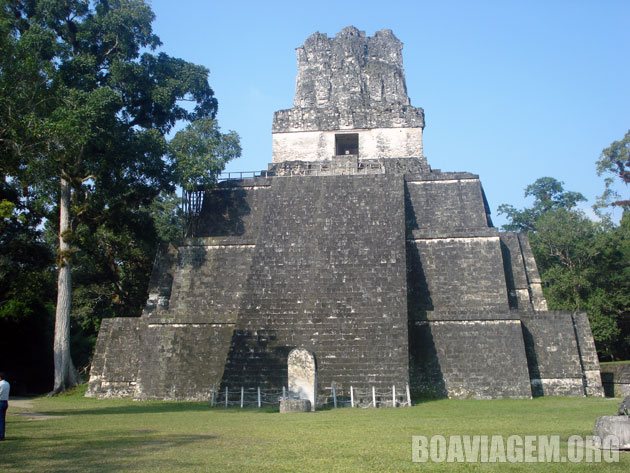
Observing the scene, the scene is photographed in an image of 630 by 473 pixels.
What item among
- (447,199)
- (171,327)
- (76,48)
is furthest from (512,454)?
(76,48)

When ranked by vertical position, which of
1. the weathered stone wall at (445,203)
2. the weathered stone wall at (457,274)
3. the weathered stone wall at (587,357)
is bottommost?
the weathered stone wall at (587,357)

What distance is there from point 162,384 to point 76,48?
30.9 ft

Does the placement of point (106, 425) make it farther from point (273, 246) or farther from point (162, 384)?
point (273, 246)

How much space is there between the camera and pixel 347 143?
22969 mm

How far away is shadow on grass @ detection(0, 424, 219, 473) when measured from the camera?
18.9 feet

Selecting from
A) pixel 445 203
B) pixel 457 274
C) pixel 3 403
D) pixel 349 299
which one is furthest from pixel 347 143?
pixel 3 403

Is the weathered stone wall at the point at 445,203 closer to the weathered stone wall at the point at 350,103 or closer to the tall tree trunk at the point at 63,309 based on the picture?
the weathered stone wall at the point at 350,103

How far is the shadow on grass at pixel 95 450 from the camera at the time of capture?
18.9 feet

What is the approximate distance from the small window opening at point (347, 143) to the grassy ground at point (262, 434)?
1132 centimetres

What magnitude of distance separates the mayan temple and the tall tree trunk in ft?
2.77

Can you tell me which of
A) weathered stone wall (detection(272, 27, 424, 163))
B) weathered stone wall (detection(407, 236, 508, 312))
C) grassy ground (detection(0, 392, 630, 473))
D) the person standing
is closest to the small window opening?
weathered stone wall (detection(272, 27, 424, 163))

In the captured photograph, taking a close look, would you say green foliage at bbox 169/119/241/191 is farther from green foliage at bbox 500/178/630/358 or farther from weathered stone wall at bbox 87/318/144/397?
green foliage at bbox 500/178/630/358

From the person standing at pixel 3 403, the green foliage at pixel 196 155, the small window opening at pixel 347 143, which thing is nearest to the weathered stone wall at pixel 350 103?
the small window opening at pixel 347 143

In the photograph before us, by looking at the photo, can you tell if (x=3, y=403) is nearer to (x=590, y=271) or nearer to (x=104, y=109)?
(x=104, y=109)
